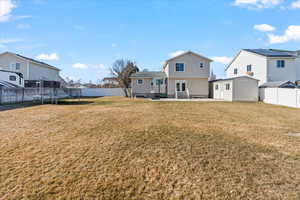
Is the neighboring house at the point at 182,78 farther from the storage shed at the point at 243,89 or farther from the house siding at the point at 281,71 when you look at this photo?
the house siding at the point at 281,71

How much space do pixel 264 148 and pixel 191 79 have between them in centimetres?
1878

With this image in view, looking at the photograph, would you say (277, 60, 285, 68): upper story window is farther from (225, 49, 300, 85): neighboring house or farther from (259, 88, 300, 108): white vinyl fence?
(259, 88, 300, 108): white vinyl fence

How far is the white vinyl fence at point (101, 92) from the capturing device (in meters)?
30.0

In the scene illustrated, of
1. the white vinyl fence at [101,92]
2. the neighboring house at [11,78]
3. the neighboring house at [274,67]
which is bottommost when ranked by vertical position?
the white vinyl fence at [101,92]

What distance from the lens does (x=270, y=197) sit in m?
2.64

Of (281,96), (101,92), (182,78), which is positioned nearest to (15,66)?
(101,92)

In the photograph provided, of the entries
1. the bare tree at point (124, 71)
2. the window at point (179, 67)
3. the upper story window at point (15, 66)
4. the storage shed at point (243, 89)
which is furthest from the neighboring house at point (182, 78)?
the upper story window at point (15, 66)

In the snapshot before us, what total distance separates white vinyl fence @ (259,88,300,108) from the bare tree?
1986cm

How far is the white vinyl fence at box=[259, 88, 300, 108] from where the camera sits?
1434 cm

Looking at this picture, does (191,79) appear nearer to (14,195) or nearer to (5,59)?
(14,195)

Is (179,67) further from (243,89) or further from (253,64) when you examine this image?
(253,64)

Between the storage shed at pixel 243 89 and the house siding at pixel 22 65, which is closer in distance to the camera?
the storage shed at pixel 243 89

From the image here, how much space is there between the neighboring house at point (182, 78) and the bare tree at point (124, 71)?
17.2 ft

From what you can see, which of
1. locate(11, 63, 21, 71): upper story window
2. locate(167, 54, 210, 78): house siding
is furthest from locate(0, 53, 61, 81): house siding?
locate(167, 54, 210, 78): house siding
